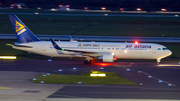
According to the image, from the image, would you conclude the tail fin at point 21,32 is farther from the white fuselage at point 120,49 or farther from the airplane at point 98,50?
the white fuselage at point 120,49

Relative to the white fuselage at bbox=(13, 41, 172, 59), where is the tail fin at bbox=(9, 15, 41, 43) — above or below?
above

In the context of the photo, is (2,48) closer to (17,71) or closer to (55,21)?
(17,71)

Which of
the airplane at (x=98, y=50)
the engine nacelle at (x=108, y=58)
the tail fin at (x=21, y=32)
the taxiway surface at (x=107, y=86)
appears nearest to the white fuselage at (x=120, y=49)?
the airplane at (x=98, y=50)

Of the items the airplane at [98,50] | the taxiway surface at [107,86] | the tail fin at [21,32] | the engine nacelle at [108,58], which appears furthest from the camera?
the tail fin at [21,32]

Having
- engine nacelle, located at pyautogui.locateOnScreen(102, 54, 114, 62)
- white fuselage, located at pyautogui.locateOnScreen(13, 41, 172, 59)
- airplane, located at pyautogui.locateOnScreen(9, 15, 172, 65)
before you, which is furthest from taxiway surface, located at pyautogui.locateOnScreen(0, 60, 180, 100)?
airplane, located at pyautogui.locateOnScreen(9, 15, 172, 65)

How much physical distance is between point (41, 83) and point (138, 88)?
8.52 meters

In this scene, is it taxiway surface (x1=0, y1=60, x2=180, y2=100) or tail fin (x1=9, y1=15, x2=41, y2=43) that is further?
tail fin (x1=9, y1=15, x2=41, y2=43)

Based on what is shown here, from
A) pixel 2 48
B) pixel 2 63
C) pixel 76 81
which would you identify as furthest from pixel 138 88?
pixel 2 48

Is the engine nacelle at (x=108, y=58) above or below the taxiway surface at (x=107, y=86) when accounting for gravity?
above

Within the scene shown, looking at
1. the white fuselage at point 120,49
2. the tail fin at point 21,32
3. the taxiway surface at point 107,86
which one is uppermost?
the tail fin at point 21,32

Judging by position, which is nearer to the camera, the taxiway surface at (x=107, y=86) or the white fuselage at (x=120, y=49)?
the taxiway surface at (x=107, y=86)

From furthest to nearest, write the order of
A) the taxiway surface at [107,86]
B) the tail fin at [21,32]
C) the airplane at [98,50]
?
the tail fin at [21,32] → the airplane at [98,50] → the taxiway surface at [107,86]

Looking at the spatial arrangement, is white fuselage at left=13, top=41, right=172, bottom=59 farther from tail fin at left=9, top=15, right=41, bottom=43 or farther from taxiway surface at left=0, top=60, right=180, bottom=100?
taxiway surface at left=0, top=60, right=180, bottom=100

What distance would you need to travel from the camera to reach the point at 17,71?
2572 centimetres
